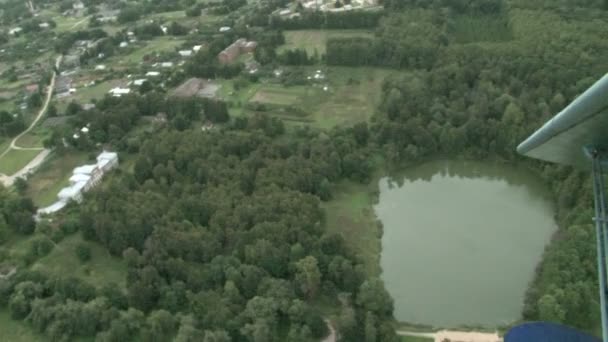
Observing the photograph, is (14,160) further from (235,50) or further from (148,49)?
(148,49)

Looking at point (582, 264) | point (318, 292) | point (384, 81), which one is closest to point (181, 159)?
point (318, 292)

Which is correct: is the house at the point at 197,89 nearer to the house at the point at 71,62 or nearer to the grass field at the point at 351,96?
the grass field at the point at 351,96

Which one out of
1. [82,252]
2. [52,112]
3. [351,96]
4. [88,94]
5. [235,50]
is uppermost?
[235,50]

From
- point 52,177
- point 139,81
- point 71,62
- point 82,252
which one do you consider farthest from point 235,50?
point 82,252

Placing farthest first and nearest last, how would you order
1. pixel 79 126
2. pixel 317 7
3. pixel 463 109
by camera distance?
1. pixel 317 7
2. pixel 79 126
3. pixel 463 109

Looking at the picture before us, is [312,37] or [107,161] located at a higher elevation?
[312,37]

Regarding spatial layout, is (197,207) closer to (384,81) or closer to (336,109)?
(336,109)
